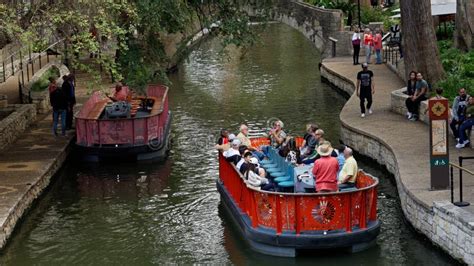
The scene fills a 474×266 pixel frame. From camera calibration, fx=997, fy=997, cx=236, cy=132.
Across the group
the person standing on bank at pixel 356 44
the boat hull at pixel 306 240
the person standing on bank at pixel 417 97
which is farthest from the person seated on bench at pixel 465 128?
the person standing on bank at pixel 356 44

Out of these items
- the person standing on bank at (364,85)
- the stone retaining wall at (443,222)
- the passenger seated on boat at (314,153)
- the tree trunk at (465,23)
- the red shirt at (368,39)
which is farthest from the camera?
the red shirt at (368,39)

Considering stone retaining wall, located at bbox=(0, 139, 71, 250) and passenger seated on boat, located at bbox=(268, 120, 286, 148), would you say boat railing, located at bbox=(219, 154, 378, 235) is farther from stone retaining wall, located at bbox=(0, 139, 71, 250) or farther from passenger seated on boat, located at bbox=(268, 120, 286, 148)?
stone retaining wall, located at bbox=(0, 139, 71, 250)

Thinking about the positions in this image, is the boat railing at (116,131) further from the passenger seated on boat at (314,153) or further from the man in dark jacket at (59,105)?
the passenger seated on boat at (314,153)

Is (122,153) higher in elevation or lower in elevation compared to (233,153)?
lower

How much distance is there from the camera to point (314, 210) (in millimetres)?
15047

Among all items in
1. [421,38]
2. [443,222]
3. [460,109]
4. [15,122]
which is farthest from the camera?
[421,38]

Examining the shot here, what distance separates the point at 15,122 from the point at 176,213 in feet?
25.2

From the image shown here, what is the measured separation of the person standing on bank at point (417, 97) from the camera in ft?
77.4

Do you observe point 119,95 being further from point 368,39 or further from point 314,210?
point 368,39

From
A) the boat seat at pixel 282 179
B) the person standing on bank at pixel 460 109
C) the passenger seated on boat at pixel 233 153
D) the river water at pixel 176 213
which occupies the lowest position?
the river water at pixel 176 213

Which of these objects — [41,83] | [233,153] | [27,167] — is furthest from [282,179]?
[41,83]

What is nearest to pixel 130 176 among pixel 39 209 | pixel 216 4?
pixel 39 209

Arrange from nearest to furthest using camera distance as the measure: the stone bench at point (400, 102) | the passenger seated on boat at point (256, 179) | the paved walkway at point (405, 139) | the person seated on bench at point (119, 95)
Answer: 1. the passenger seated on boat at point (256, 179)
2. the paved walkway at point (405, 139)
3. the stone bench at point (400, 102)
4. the person seated on bench at point (119, 95)

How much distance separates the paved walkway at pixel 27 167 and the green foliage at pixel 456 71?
30.5ft
